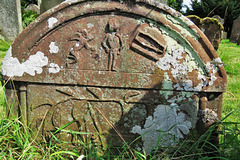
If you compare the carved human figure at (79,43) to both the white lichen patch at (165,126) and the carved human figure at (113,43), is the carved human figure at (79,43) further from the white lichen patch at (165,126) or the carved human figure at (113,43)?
the white lichen patch at (165,126)

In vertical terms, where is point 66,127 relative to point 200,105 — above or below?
below

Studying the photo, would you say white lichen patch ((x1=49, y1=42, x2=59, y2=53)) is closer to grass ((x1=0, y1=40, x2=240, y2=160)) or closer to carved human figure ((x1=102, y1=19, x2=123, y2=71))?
carved human figure ((x1=102, y1=19, x2=123, y2=71))

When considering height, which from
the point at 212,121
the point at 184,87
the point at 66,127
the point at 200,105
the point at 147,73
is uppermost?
the point at 147,73

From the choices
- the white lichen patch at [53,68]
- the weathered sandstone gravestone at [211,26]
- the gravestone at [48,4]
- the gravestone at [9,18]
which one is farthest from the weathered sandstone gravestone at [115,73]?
the gravestone at [9,18]

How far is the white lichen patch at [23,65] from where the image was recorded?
1.64 meters

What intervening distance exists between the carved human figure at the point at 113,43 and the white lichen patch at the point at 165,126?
560 mm

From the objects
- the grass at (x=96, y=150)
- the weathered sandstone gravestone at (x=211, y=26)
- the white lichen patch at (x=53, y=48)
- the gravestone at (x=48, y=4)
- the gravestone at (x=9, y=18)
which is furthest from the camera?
the gravestone at (x=9, y=18)

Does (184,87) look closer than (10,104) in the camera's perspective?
Yes

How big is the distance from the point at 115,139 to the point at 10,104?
984 mm

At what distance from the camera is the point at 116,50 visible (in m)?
1.61

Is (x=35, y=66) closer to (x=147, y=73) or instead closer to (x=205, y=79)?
(x=147, y=73)

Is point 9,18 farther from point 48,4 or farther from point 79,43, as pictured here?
point 79,43

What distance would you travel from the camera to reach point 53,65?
1.64 m

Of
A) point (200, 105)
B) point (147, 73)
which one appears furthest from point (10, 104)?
point (200, 105)
